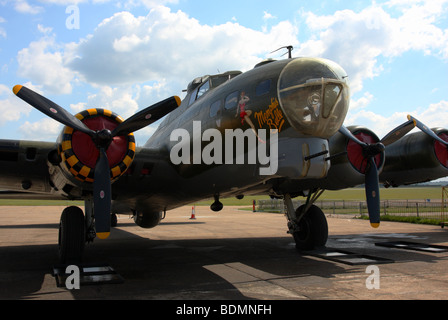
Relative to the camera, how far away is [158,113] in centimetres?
736

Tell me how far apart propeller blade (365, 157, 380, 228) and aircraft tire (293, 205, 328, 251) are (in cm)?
199

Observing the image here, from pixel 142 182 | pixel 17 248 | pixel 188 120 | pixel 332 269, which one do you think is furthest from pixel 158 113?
pixel 17 248

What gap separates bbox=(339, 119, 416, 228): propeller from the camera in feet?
27.1

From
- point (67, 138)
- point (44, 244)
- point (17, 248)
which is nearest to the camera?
point (67, 138)

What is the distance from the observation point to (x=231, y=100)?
7340 mm

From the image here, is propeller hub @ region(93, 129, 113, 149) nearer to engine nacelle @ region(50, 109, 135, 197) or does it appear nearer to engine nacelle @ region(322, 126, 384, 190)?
engine nacelle @ region(50, 109, 135, 197)

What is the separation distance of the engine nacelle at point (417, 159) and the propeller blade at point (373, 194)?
3.17m

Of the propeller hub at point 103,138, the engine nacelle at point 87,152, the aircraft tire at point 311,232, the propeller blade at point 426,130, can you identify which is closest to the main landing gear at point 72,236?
the engine nacelle at point 87,152

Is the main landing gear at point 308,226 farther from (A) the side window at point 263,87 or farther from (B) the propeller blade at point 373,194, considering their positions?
(A) the side window at point 263,87

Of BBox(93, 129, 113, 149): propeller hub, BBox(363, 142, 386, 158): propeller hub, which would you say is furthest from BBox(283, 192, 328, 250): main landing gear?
BBox(93, 129, 113, 149): propeller hub

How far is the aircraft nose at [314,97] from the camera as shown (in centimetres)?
608

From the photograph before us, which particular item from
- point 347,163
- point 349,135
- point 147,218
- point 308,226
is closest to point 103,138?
point 349,135
